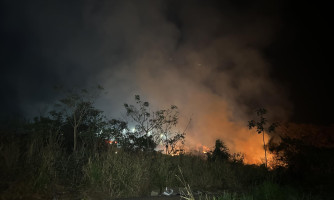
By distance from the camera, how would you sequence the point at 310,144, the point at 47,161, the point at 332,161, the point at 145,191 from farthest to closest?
the point at 310,144, the point at 332,161, the point at 145,191, the point at 47,161

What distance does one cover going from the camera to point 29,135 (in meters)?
6.31

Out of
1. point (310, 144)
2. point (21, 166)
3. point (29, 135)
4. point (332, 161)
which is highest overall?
point (310, 144)

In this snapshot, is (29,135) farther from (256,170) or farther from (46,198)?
(256,170)

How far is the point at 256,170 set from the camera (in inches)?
600

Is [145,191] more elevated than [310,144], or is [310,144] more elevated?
[310,144]

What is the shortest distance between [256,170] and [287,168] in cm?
185

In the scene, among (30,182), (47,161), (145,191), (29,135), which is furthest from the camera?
(145,191)

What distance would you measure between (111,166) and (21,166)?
250 centimetres

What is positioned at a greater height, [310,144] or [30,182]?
[310,144]

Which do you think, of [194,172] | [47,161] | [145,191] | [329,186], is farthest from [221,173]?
[47,161]

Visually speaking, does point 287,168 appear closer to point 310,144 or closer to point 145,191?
point 310,144

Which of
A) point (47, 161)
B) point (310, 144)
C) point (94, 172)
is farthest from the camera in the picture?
point (310, 144)

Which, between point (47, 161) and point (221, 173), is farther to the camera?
point (221, 173)

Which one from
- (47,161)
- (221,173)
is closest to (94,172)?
(47,161)
